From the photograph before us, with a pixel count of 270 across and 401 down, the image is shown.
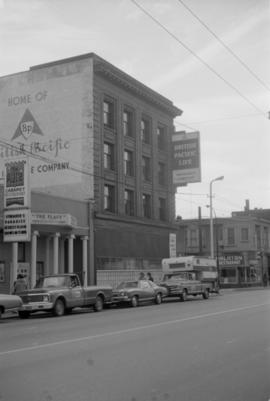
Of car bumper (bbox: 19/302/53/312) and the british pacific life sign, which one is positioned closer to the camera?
→ car bumper (bbox: 19/302/53/312)

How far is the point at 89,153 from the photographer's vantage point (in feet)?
119

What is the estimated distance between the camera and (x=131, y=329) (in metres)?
14.6

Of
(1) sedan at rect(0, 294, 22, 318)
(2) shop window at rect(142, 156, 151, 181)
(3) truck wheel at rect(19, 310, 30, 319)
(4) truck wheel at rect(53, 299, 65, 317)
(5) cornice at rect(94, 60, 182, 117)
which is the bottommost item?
(3) truck wheel at rect(19, 310, 30, 319)

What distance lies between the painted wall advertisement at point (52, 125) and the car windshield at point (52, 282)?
13085 millimetres

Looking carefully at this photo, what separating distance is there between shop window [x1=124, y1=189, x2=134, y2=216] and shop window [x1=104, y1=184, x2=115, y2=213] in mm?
1770

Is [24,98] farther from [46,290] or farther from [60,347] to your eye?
[60,347]

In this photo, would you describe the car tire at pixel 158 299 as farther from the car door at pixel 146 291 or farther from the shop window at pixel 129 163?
the shop window at pixel 129 163

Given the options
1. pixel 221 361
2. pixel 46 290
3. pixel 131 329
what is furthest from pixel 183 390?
pixel 46 290

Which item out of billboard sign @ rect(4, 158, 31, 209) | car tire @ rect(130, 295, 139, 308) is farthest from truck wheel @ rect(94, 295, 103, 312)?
billboard sign @ rect(4, 158, 31, 209)

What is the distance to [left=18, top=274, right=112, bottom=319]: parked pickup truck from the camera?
21.8 meters

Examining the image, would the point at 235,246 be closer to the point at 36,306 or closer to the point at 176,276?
the point at 176,276

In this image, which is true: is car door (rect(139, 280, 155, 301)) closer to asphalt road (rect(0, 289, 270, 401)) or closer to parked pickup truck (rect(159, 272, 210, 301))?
parked pickup truck (rect(159, 272, 210, 301))

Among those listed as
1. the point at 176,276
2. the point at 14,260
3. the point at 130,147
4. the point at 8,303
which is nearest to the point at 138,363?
the point at 8,303

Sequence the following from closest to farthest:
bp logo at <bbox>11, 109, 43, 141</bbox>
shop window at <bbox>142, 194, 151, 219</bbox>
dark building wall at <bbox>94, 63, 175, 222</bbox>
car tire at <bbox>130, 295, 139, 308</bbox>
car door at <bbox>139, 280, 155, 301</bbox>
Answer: car tire at <bbox>130, 295, 139, 308</bbox>, car door at <bbox>139, 280, 155, 301</bbox>, dark building wall at <bbox>94, 63, 175, 222</bbox>, bp logo at <bbox>11, 109, 43, 141</bbox>, shop window at <bbox>142, 194, 151, 219</bbox>
